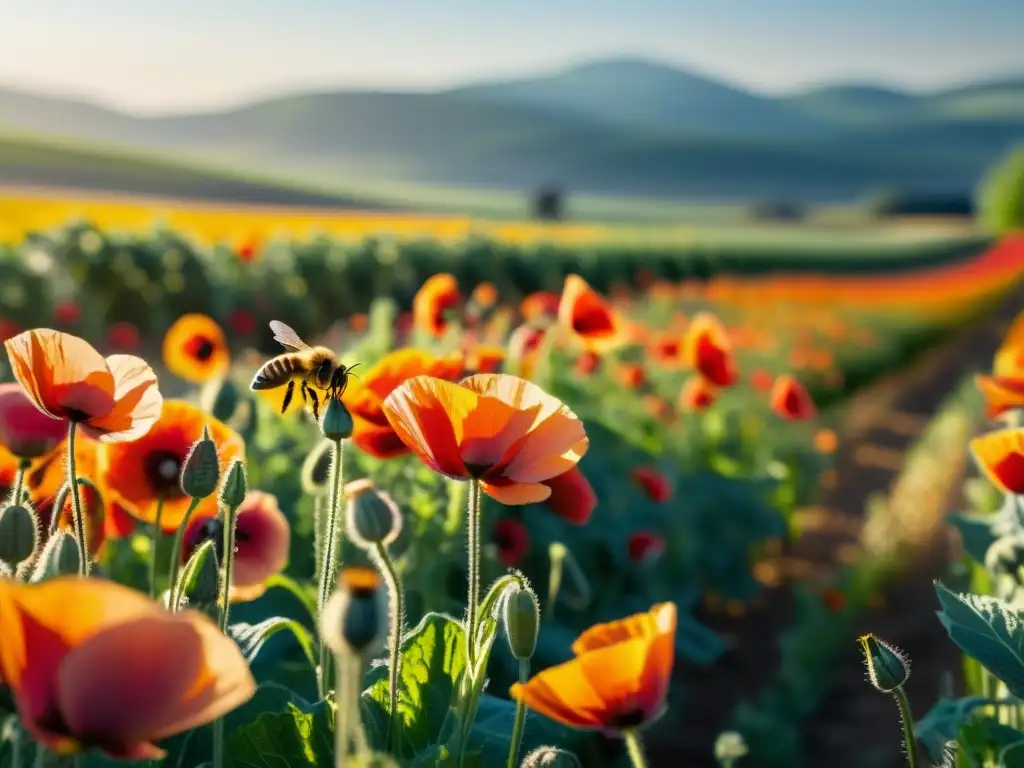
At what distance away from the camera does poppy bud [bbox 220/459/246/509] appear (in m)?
0.93

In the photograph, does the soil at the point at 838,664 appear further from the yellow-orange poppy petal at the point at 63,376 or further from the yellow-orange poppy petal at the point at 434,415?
the yellow-orange poppy petal at the point at 63,376

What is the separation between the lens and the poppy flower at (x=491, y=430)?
0.90 m

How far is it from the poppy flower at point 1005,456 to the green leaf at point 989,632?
8.4 inches

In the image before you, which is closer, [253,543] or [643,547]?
[253,543]

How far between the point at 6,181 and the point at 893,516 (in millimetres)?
16133

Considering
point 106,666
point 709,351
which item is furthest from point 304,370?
point 709,351

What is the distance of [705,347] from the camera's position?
9.39ft

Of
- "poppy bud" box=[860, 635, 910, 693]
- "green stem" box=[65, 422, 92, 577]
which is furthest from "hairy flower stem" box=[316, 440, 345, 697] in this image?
"poppy bud" box=[860, 635, 910, 693]

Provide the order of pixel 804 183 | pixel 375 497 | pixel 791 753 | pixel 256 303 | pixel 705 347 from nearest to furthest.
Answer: pixel 375 497, pixel 791 753, pixel 705 347, pixel 256 303, pixel 804 183

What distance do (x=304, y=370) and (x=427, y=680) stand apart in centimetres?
36

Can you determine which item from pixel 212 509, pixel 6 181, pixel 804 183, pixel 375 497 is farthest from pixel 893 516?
pixel 804 183

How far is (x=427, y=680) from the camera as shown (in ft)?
3.46

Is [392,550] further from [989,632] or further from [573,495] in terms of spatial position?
[989,632]

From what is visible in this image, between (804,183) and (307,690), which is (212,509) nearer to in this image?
(307,690)
